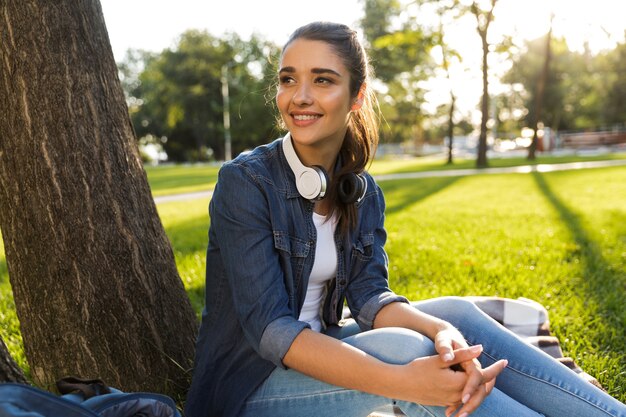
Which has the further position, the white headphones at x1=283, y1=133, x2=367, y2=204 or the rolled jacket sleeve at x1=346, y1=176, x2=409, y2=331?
the rolled jacket sleeve at x1=346, y1=176, x2=409, y2=331

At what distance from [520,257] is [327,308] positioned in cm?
331

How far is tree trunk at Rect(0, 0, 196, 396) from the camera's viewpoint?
220 centimetres

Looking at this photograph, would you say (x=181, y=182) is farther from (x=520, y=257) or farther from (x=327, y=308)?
(x=327, y=308)

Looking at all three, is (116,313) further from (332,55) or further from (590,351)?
(590,351)

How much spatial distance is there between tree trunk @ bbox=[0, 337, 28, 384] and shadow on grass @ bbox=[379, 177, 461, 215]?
6.79 metres

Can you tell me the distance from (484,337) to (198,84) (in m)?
49.1

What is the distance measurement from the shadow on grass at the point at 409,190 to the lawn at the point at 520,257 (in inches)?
5.8

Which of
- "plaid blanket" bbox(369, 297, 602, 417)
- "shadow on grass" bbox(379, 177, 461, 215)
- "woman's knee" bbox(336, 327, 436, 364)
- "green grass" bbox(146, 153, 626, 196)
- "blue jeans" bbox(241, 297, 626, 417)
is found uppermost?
"woman's knee" bbox(336, 327, 436, 364)

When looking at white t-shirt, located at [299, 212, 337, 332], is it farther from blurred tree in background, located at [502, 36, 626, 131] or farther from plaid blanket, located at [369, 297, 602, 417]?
blurred tree in background, located at [502, 36, 626, 131]

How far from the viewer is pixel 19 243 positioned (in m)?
2.28

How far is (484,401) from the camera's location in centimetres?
183

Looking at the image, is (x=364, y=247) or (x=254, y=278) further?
(x=364, y=247)

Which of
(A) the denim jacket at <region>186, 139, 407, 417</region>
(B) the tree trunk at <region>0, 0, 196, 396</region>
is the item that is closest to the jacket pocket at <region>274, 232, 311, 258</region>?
(A) the denim jacket at <region>186, 139, 407, 417</region>

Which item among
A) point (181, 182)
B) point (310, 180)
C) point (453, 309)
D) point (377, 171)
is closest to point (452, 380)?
point (453, 309)
